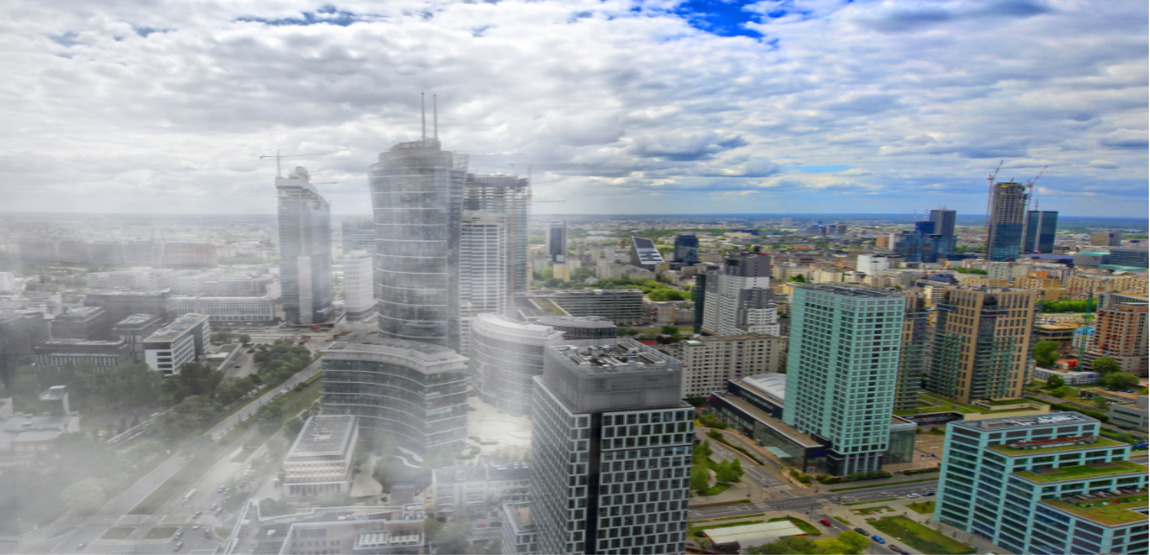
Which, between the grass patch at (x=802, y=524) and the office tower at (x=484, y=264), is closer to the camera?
the grass patch at (x=802, y=524)

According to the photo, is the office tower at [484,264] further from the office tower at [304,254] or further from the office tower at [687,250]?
the office tower at [687,250]

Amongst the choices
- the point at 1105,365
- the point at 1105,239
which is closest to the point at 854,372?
the point at 1105,365

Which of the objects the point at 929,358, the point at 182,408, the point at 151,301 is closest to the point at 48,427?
the point at 182,408

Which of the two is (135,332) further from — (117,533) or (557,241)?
(557,241)

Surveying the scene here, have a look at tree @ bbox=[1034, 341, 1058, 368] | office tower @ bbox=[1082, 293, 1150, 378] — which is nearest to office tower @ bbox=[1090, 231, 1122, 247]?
office tower @ bbox=[1082, 293, 1150, 378]

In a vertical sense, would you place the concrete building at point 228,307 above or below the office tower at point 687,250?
below

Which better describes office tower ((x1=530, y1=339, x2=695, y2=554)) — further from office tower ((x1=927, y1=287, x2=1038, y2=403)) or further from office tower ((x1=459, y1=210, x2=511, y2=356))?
office tower ((x1=927, y1=287, x2=1038, y2=403))

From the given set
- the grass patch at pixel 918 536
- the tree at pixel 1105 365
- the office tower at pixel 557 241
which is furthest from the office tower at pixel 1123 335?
the office tower at pixel 557 241
